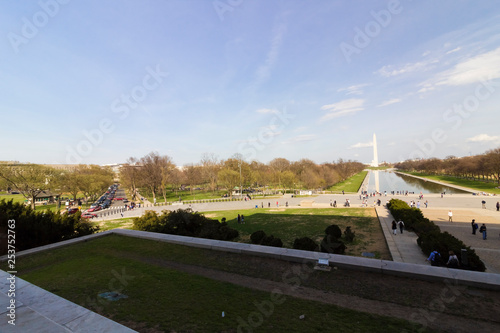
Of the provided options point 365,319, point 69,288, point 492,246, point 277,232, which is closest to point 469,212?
point 492,246

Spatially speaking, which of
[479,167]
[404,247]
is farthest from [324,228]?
[479,167]

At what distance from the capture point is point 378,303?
596 cm

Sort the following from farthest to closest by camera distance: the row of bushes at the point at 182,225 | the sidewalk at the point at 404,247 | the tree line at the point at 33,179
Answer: the tree line at the point at 33,179 < the row of bushes at the point at 182,225 < the sidewalk at the point at 404,247

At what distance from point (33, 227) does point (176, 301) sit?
11013mm

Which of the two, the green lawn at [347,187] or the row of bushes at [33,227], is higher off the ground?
the row of bushes at [33,227]

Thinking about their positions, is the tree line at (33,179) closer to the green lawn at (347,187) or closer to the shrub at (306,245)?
the shrub at (306,245)

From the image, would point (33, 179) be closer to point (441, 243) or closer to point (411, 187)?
point (441, 243)

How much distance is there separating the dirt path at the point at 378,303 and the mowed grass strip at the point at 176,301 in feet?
0.97

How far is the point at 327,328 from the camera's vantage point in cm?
499

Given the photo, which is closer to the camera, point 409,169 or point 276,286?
point 276,286

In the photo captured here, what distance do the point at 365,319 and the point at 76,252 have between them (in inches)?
476

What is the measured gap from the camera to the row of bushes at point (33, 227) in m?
11.7

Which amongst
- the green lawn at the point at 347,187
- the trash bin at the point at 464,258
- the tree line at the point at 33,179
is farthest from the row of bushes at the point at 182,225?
the green lawn at the point at 347,187

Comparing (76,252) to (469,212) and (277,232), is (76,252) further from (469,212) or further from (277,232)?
(469,212)
